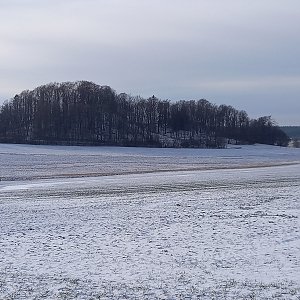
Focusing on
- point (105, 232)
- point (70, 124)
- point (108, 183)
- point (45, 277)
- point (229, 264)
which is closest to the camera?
point (45, 277)

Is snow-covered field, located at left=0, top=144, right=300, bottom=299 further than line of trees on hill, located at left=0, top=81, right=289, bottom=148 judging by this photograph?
No

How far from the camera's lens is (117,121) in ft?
452

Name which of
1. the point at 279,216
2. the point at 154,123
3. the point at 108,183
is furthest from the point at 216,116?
the point at 279,216

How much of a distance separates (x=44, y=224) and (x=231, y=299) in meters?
10.4

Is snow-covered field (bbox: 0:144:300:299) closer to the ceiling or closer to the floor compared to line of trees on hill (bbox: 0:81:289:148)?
closer to the floor

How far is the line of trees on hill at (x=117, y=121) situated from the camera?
420 ft

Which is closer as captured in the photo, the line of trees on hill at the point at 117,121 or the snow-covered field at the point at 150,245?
the snow-covered field at the point at 150,245

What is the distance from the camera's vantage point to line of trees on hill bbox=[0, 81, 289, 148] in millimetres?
128125

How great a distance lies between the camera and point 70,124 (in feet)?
437

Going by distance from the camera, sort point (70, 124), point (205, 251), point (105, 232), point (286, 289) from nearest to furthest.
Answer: point (286, 289), point (205, 251), point (105, 232), point (70, 124)

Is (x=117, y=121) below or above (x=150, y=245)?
above

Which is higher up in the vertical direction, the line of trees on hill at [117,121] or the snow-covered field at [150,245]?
the line of trees on hill at [117,121]

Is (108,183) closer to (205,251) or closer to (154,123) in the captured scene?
(205,251)

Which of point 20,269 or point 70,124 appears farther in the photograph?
point 70,124
